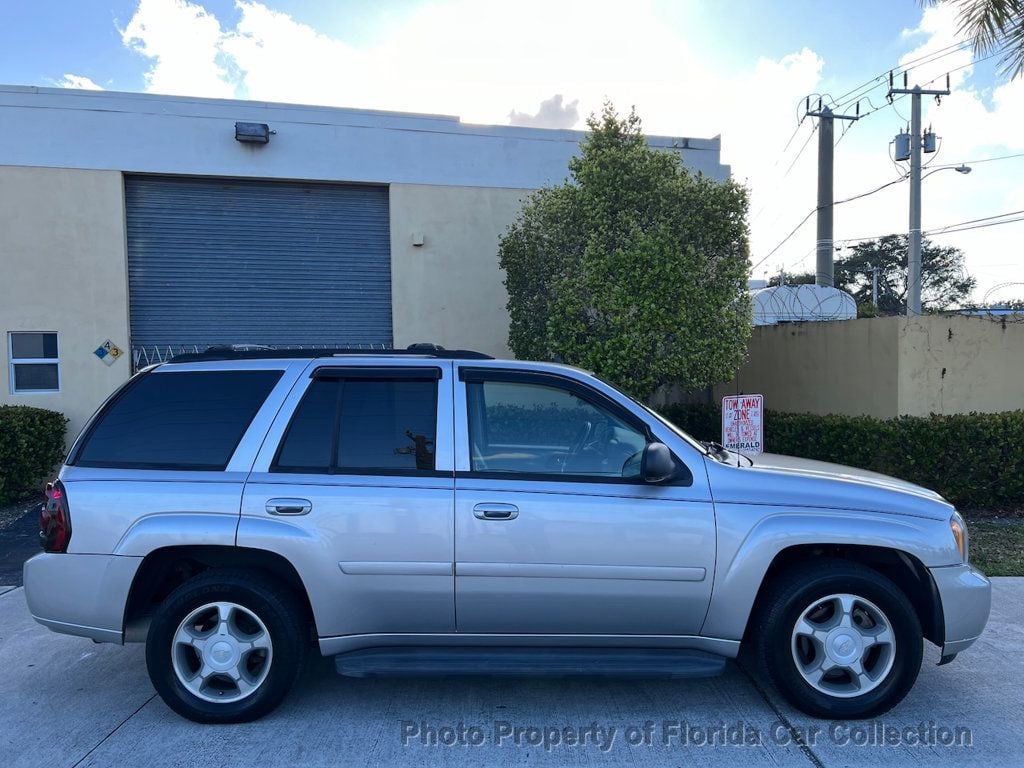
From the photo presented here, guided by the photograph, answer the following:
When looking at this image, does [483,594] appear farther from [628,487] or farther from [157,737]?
[157,737]

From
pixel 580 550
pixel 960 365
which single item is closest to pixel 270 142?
pixel 580 550

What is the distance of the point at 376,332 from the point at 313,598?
26.7ft

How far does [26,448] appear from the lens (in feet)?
30.2

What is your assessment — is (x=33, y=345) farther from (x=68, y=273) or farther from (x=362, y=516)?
(x=362, y=516)

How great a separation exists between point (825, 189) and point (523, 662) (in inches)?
1216

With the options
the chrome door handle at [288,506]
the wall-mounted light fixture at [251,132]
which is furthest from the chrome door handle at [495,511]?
the wall-mounted light fixture at [251,132]

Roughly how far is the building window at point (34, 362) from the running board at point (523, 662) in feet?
29.5

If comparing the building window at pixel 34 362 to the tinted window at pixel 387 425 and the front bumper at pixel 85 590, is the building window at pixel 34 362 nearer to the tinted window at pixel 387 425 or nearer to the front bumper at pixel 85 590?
the front bumper at pixel 85 590

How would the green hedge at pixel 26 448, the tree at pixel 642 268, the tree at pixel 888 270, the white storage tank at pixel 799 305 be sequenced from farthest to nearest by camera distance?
the tree at pixel 888 270 < the white storage tank at pixel 799 305 < the green hedge at pixel 26 448 < the tree at pixel 642 268

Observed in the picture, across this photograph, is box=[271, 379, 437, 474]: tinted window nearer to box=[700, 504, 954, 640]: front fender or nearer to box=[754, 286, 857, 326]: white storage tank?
box=[700, 504, 954, 640]: front fender

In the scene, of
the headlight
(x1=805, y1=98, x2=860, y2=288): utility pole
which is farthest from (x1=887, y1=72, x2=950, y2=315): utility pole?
the headlight

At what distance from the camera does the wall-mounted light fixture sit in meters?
10.7

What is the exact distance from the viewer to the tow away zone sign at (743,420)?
673 cm

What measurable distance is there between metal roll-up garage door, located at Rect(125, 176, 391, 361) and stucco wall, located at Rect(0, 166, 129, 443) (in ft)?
0.96
